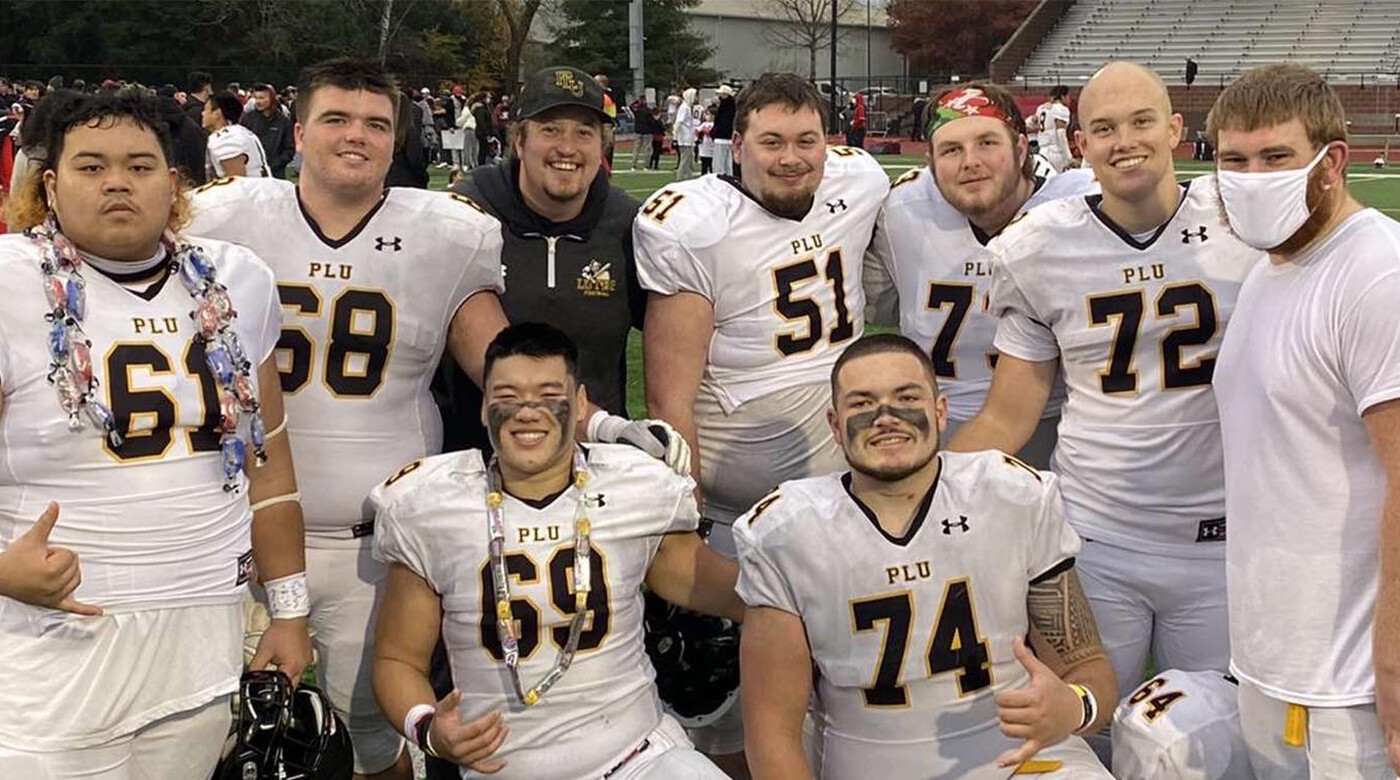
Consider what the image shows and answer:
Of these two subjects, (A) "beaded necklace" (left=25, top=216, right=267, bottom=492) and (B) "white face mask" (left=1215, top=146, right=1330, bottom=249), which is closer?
(B) "white face mask" (left=1215, top=146, right=1330, bottom=249)

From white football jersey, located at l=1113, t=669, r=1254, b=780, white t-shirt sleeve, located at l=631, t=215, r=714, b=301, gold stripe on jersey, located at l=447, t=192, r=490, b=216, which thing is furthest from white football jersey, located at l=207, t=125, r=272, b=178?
white football jersey, located at l=1113, t=669, r=1254, b=780

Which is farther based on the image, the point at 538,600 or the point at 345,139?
the point at 345,139

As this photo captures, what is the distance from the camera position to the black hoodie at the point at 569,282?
4445 mm

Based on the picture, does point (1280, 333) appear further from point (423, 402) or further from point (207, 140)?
point (207, 140)

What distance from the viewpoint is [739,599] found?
371cm

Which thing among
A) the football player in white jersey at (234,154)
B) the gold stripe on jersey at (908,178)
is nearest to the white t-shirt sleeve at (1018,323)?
the gold stripe on jersey at (908,178)

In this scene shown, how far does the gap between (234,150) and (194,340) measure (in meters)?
7.55

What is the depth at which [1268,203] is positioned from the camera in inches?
116

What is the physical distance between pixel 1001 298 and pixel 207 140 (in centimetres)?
833

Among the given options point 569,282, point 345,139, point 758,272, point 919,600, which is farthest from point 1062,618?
point 345,139

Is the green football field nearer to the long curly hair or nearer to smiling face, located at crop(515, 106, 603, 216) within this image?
smiling face, located at crop(515, 106, 603, 216)

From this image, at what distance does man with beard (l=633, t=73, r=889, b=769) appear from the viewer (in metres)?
4.36

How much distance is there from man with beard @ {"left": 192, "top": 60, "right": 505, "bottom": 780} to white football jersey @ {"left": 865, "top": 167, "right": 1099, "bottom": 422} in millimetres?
1343

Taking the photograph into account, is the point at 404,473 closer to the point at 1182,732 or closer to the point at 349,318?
the point at 349,318
